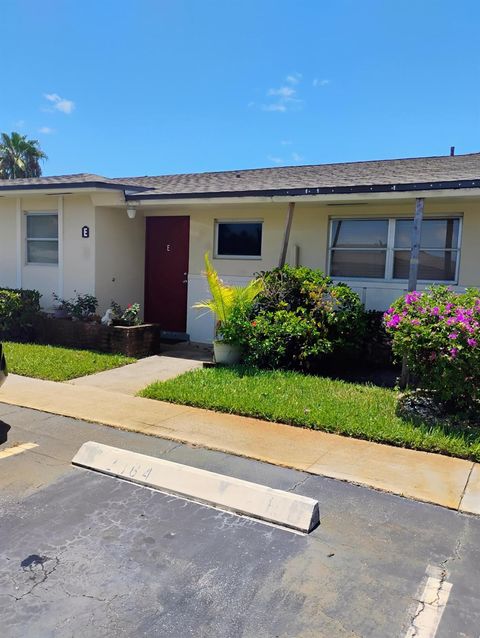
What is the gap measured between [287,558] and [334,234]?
7358 millimetres

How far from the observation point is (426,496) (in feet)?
13.6

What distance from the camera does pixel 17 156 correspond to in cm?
3453

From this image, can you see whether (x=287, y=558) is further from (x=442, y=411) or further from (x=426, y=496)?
(x=442, y=411)

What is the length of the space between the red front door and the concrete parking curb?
659 cm

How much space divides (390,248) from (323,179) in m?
1.74

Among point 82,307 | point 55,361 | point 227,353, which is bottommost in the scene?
point 55,361

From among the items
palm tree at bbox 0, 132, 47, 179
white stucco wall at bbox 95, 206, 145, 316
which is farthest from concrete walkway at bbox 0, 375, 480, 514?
palm tree at bbox 0, 132, 47, 179

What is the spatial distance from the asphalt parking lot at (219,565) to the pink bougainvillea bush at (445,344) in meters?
2.08

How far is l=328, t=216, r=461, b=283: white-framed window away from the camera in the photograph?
8.90m

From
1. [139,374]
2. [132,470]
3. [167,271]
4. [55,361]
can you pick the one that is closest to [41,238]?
[167,271]

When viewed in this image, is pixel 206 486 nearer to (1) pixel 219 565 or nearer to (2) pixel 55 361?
(1) pixel 219 565

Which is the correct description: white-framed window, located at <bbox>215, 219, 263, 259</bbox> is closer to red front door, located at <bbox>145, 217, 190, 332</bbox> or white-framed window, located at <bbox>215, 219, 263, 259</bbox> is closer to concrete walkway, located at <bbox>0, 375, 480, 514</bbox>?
red front door, located at <bbox>145, 217, 190, 332</bbox>

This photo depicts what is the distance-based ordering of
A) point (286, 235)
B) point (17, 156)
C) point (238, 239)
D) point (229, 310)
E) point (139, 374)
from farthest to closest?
point (17, 156) → point (238, 239) → point (286, 235) → point (229, 310) → point (139, 374)

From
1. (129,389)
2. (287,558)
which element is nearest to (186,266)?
(129,389)
